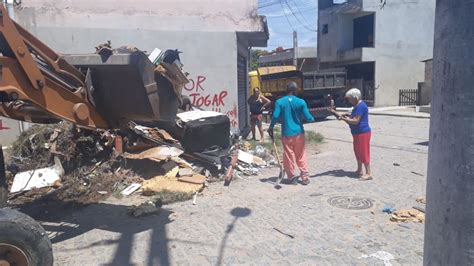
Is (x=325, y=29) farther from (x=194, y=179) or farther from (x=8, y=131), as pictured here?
(x=194, y=179)

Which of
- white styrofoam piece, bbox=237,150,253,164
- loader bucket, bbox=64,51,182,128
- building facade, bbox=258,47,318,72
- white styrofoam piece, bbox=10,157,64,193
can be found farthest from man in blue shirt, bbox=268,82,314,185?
building facade, bbox=258,47,318,72

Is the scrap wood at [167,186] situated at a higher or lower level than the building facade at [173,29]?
lower

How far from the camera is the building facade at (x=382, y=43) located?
27.9 metres

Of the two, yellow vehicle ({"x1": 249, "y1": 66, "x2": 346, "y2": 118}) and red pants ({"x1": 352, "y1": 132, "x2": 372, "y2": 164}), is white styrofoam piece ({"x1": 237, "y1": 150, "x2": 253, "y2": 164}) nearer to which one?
red pants ({"x1": 352, "y1": 132, "x2": 372, "y2": 164})

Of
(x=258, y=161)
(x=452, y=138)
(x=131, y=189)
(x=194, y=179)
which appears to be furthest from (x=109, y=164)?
(x=452, y=138)

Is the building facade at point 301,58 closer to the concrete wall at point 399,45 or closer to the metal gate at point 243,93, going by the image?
the concrete wall at point 399,45

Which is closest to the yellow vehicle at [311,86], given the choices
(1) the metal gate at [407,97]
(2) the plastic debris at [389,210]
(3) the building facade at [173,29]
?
(3) the building facade at [173,29]

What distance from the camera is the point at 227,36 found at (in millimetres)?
10148

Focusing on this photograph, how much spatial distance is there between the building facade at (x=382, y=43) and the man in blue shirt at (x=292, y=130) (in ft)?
73.3

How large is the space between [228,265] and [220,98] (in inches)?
266

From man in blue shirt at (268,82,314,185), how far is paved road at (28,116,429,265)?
0.37m

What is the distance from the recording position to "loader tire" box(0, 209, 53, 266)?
3.18m

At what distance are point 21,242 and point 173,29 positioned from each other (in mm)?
7419

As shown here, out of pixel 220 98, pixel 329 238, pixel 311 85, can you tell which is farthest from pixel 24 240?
pixel 311 85
